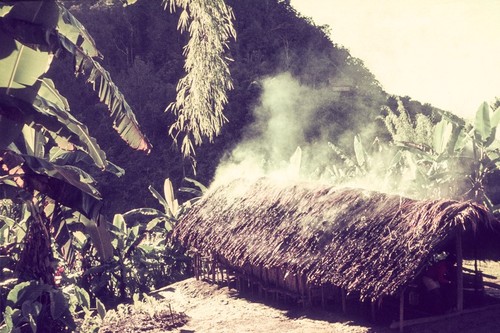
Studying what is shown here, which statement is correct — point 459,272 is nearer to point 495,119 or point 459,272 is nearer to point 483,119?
point 483,119

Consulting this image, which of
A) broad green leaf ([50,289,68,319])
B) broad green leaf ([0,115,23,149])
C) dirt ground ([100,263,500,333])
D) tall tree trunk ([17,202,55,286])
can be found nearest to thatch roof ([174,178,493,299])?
dirt ground ([100,263,500,333])

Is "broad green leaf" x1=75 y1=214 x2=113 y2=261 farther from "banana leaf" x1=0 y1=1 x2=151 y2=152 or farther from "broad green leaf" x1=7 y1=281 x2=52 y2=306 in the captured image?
"banana leaf" x1=0 y1=1 x2=151 y2=152

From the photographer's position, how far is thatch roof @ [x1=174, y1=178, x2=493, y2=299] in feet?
26.5

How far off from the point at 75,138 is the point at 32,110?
1.08 meters

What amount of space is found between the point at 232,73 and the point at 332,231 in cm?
2119

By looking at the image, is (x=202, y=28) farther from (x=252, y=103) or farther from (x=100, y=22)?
(x=100, y=22)

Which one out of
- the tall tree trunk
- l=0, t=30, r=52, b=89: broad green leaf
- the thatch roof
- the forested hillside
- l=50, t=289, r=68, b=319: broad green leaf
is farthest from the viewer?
the forested hillside

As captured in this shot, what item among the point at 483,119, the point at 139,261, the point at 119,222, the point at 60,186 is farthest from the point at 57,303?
the point at 483,119

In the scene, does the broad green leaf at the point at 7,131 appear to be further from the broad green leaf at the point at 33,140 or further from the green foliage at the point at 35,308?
the green foliage at the point at 35,308

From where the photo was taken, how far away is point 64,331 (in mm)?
8633

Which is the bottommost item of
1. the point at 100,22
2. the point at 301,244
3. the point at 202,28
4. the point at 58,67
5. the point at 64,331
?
the point at 64,331

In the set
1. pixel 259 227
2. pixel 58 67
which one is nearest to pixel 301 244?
pixel 259 227

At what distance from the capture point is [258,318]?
1002 cm

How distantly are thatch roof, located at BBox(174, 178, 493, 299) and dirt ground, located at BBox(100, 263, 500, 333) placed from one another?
0.74 m
